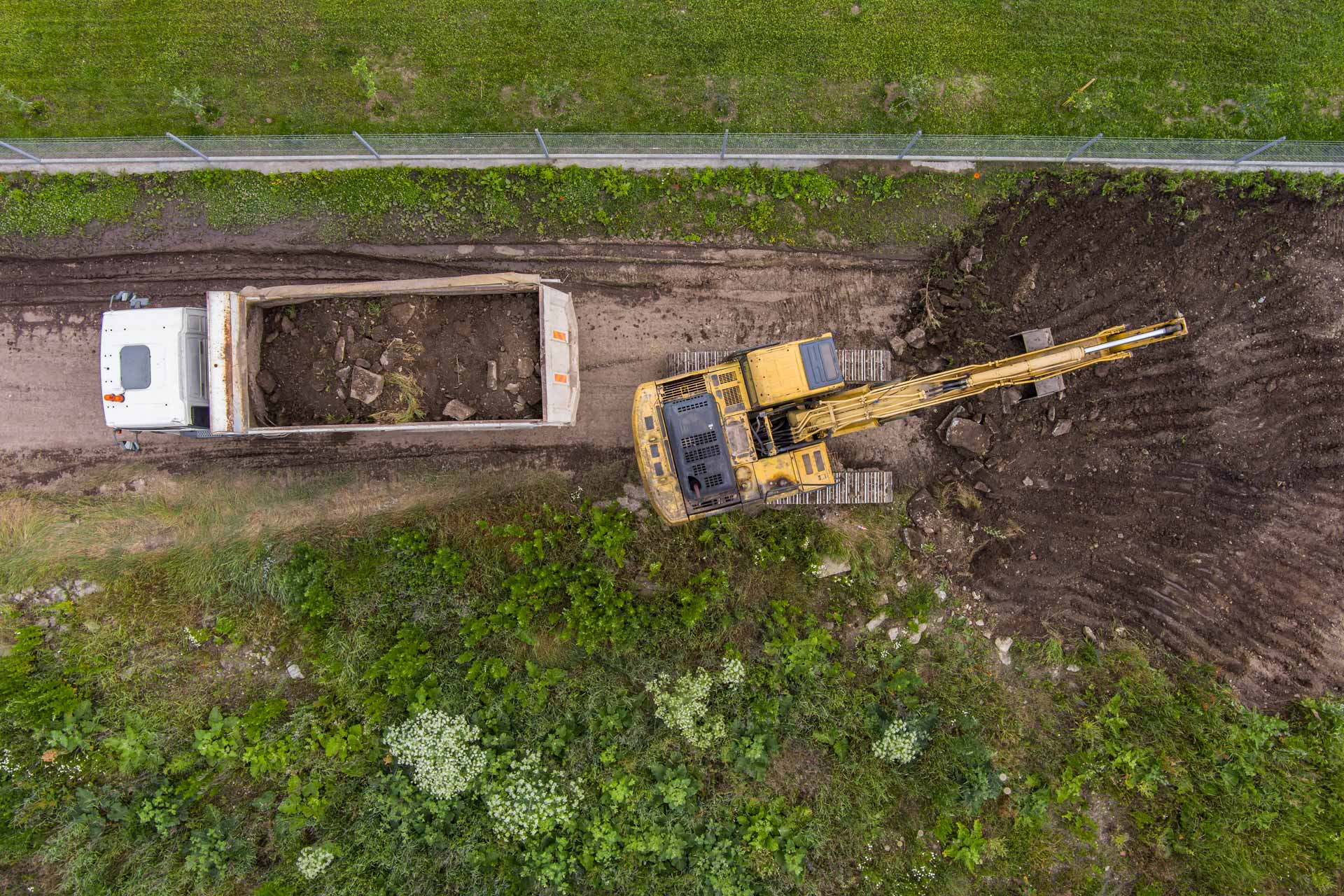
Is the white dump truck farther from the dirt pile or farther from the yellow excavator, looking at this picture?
the dirt pile

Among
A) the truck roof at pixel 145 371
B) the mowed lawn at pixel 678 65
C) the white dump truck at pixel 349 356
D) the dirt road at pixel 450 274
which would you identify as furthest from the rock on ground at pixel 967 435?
the truck roof at pixel 145 371

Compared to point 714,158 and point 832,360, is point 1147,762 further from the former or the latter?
point 714,158

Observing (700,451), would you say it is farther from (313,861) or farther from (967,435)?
(313,861)

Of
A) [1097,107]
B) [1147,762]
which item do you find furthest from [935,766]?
[1097,107]

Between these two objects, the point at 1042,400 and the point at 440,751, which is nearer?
the point at 440,751

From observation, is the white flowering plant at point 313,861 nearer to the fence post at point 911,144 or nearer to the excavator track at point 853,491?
the excavator track at point 853,491

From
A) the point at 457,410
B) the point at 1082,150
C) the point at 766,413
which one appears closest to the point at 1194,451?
the point at 1082,150

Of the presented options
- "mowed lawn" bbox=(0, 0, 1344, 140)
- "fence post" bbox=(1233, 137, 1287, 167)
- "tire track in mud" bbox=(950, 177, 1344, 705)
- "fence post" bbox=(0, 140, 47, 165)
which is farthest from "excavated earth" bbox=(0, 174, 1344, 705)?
"mowed lawn" bbox=(0, 0, 1344, 140)
